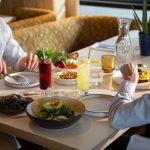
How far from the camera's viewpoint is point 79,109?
57.6 inches

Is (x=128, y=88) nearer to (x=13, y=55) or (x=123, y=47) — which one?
(x=123, y=47)

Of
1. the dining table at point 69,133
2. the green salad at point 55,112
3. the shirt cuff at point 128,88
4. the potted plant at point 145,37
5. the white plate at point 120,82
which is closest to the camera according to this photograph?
the dining table at point 69,133

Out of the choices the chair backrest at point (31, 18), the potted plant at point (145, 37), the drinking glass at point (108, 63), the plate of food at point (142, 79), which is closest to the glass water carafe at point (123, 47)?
the drinking glass at point (108, 63)

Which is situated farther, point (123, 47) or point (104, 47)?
point (104, 47)

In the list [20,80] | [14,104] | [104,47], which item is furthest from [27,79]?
[104,47]

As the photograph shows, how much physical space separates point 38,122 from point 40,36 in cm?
181

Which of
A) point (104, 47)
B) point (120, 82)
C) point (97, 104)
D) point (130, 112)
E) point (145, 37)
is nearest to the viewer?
point (130, 112)

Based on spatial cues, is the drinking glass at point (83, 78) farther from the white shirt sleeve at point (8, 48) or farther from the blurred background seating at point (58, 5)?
the blurred background seating at point (58, 5)

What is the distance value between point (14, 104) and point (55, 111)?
0.19 meters

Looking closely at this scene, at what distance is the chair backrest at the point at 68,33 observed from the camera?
2957 mm

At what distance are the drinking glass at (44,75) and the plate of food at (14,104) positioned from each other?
0.16m

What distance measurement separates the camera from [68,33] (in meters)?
3.42

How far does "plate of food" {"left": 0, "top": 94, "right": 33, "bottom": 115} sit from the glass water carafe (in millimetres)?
757

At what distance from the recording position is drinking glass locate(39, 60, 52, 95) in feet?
5.47
